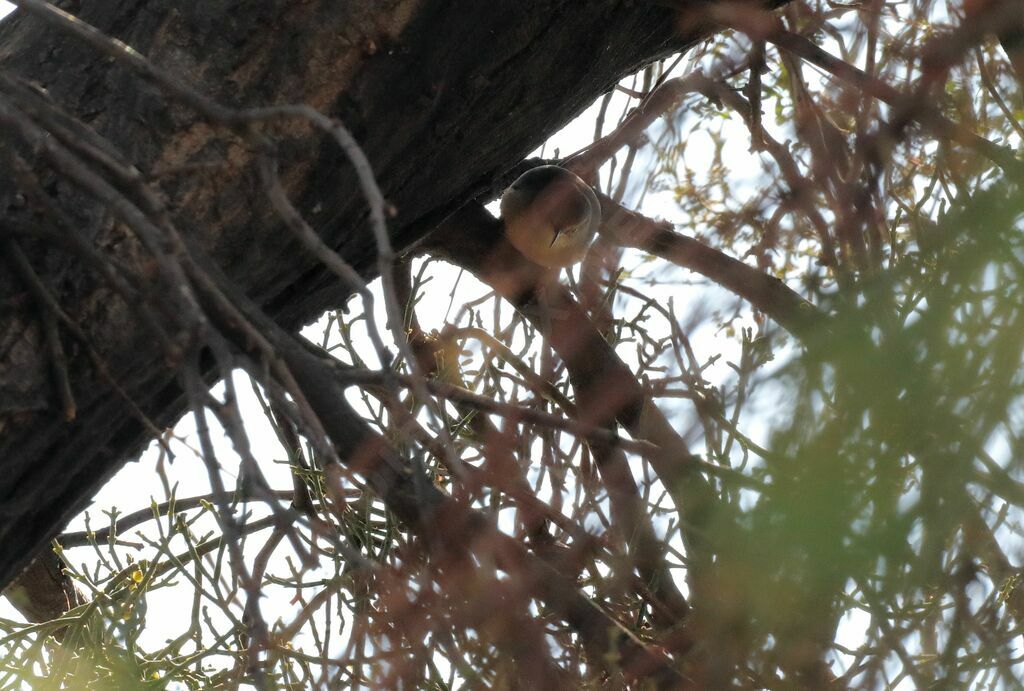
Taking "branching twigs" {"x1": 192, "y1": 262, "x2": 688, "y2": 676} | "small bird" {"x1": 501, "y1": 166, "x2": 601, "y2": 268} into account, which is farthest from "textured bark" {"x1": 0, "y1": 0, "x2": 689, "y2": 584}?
"small bird" {"x1": 501, "y1": 166, "x2": 601, "y2": 268}

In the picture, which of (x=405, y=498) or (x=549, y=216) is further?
(x=549, y=216)

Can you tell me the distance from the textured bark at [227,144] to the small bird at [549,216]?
50 centimetres

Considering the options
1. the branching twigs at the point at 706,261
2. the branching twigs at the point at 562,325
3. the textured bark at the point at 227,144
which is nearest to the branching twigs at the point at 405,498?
the textured bark at the point at 227,144

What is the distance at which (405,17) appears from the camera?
111 centimetres

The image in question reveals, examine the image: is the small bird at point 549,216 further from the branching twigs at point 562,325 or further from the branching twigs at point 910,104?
the branching twigs at point 910,104

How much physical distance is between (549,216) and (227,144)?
2.55 ft

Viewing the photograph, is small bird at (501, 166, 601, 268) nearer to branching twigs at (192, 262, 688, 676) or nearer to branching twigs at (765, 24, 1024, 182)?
branching twigs at (765, 24, 1024, 182)

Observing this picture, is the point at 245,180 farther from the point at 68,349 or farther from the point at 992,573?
the point at 992,573

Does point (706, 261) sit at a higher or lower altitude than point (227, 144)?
higher

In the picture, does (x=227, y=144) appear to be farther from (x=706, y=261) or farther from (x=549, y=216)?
(x=706, y=261)

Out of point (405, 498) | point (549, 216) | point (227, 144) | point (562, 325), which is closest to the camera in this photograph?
point (405, 498)

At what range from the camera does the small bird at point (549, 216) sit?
68.1 inches

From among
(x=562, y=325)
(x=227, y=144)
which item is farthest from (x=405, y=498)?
(x=562, y=325)

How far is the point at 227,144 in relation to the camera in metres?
1.03
